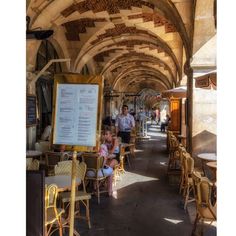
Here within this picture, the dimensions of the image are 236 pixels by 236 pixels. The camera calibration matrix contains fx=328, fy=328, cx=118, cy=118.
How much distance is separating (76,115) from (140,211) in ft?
8.38

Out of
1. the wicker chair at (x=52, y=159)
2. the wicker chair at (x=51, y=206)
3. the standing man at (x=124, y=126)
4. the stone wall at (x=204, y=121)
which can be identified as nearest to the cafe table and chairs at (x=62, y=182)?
the wicker chair at (x=51, y=206)

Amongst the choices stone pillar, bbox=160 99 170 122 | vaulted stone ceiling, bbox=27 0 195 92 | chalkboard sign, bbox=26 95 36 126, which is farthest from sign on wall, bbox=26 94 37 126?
stone pillar, bbox=160 99 170 122

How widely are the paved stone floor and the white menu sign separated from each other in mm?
1711

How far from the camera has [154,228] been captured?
13.5 feet

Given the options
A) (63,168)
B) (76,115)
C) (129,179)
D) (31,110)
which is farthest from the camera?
(31,110)

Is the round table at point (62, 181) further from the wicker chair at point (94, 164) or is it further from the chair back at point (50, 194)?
the wicker chair at point (94, 164)

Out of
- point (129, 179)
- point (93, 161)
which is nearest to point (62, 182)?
point (93, 161)

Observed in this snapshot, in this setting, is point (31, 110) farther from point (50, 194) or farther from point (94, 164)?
point (50, 194)

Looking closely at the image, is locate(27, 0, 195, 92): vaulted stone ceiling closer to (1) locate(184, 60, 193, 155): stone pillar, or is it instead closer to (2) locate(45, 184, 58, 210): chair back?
(1) locate(184, 60, 193, 155): stone pillar

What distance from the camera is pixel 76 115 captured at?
2.75m

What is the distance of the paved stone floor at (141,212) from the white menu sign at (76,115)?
1.71 m

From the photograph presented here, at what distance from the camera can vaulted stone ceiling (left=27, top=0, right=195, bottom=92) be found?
708 centimetres
